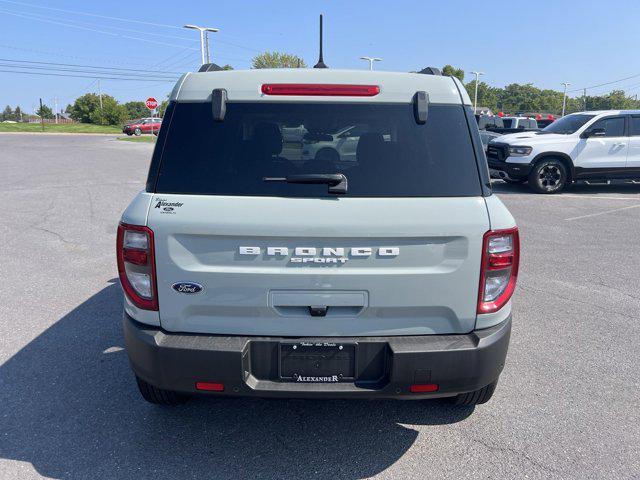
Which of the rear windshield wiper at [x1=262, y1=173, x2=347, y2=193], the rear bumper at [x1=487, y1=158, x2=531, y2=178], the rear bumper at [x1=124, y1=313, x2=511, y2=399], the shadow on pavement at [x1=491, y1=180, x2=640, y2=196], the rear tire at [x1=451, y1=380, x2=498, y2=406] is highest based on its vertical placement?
the rear windshield wiper at [x1=262, y1=173, x2=347, y2=193]

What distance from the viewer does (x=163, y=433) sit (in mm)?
3061

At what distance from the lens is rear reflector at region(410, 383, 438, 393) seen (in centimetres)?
256

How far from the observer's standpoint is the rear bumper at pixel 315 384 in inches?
98.6

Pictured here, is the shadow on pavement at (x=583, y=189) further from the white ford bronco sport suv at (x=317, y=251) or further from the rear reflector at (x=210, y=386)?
the rear reflector at (x=210, y=386)

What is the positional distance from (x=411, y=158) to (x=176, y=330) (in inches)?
58.2

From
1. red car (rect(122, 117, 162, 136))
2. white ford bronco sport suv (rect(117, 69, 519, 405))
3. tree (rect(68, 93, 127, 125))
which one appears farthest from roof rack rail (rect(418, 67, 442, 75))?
tree (rect(68, 93, 127, 125))

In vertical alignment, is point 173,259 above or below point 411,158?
below

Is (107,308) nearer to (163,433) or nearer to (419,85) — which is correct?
(163,433)

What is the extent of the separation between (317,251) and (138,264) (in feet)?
2.95

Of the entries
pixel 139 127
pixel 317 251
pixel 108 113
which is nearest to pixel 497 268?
pixel 317 251

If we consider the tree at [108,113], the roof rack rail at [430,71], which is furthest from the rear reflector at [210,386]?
the tree at [108,113]

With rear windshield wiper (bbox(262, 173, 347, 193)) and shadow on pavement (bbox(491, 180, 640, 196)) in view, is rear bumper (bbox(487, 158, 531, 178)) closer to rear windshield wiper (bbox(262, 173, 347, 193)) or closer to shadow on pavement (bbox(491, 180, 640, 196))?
shadow on pavement (bbox(491, 180, 640, 196))

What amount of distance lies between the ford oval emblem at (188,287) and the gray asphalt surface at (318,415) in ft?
3.25

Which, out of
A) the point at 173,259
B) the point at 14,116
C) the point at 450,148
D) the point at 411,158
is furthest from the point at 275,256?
the point at 14,116
